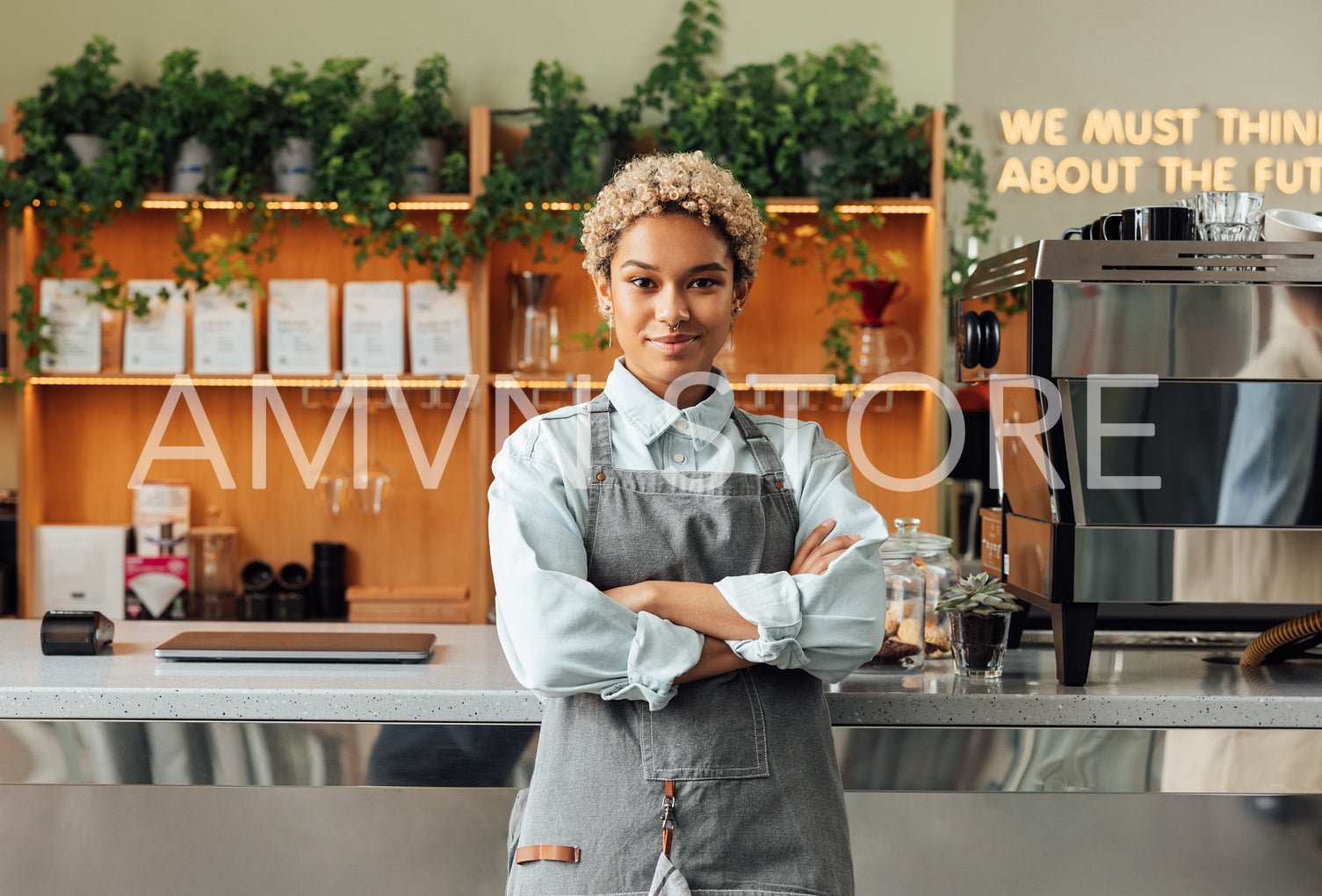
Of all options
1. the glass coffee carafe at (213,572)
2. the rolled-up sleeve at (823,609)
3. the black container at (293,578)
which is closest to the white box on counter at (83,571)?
the glass coffee carafe at (213,572)

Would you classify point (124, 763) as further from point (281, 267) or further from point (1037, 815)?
point (281, 267)

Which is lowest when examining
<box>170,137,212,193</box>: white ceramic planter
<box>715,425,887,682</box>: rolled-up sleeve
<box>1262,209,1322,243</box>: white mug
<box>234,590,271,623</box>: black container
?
<box>234,590,271,623</box>: black container

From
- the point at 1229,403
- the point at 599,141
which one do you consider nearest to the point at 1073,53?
the point at 599,141

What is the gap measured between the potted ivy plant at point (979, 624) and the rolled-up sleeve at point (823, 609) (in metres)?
0.34

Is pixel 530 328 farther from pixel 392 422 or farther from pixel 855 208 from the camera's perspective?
pixel 855 208

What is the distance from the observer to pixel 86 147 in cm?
323

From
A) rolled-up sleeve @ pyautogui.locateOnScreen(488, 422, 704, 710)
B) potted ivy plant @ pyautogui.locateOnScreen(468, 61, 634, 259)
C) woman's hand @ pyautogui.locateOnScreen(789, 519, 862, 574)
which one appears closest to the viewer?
rolled-up sleeve @ pyautogui.locateOnScreen(488, 422, 704, 710)

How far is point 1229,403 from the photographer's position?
1470 mm

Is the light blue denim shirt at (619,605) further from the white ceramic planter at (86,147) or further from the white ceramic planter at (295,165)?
the white ceramic planter at (86,147)

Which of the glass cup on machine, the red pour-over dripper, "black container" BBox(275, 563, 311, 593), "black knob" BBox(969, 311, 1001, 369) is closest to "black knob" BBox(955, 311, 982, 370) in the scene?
"black knob" BBox(969, 311, 1001, 369)

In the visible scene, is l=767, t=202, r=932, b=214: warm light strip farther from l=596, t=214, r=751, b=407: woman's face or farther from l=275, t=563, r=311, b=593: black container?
l=596, t=214, r=751, b=407: woman's face

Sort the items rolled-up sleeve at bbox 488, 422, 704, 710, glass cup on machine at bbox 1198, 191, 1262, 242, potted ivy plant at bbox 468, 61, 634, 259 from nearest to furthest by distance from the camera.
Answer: rolled-up sleeve at bbox 488, 422, 704, 710 < glass cup on machine at bbox 1198, 191, 1262, 242 < potted ivy plant at bbox 468, 61, 634, 259

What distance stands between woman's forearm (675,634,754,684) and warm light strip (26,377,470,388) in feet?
7.52

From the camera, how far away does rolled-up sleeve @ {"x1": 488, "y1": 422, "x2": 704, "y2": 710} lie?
1065 mm
